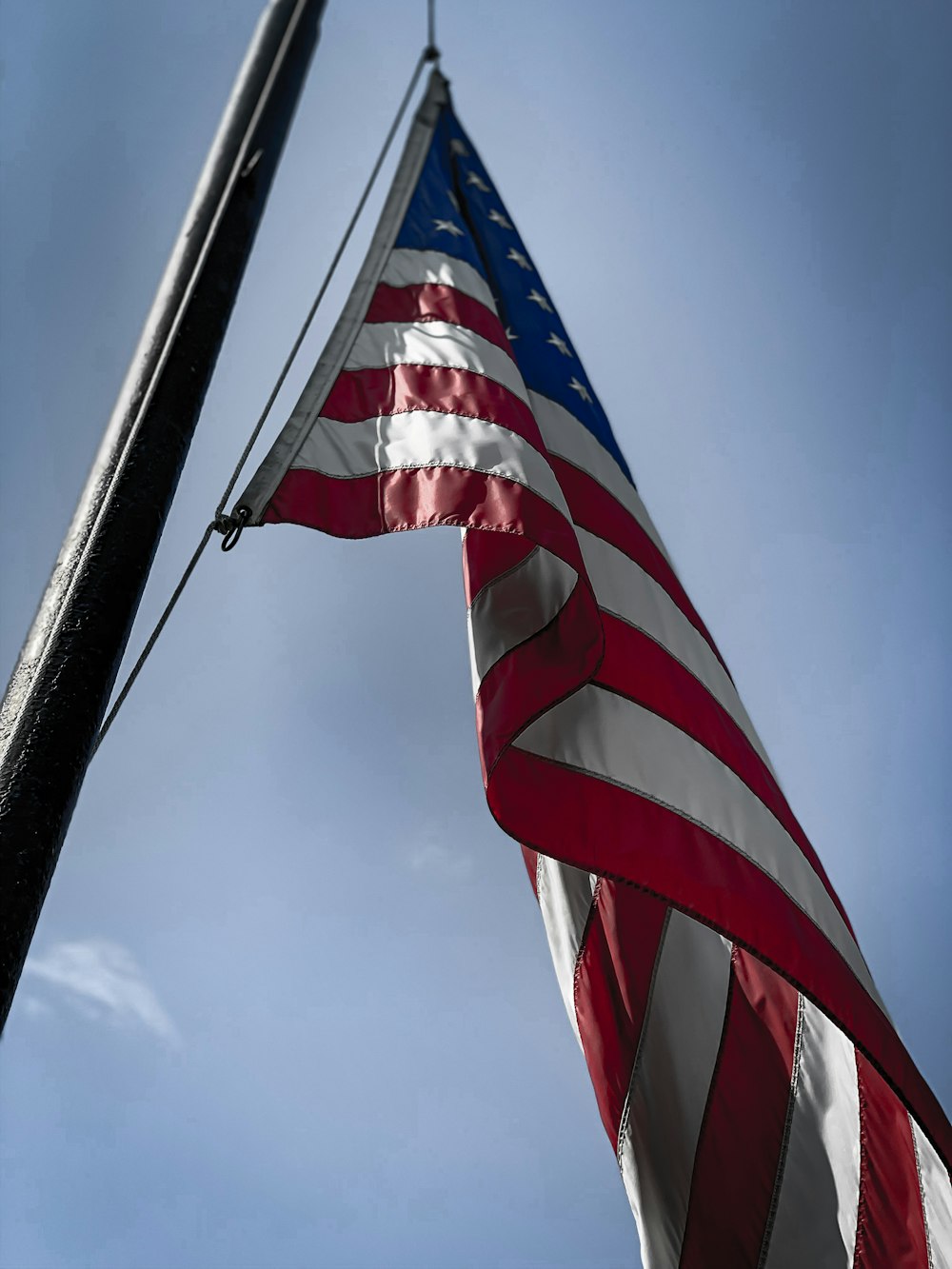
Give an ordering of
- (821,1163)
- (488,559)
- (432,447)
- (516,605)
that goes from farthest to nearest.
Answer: (488,559)
(516,605)
(821,1163)
(432,447)

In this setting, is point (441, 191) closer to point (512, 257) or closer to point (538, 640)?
point (512, 257)

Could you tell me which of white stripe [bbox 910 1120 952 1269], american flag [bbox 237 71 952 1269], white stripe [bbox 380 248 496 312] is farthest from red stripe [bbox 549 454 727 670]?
white stripe [bbox 910 1120 952 1269]

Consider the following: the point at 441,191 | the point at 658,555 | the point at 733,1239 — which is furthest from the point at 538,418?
the point at 733,1239

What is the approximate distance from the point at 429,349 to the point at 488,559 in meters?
0.99

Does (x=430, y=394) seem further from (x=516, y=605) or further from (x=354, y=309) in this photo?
(x=516, y=605)

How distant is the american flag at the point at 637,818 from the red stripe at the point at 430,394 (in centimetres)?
1

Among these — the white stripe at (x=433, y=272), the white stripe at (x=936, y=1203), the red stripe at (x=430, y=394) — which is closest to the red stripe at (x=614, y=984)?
the white stripe at (x=936, y=1203)

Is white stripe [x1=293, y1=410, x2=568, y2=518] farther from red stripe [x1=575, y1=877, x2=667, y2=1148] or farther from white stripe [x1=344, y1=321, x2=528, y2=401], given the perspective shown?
red stripe [x1=575, y1=877, x2=667, y2=1148]

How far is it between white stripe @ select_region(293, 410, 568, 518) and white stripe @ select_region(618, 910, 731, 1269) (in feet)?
7.92

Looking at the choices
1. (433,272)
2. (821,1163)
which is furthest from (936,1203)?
(433,272)

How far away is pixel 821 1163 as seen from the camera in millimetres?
4504

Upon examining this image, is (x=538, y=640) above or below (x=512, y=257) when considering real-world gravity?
below

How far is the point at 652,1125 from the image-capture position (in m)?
4.66

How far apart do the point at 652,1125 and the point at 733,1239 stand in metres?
0.56
